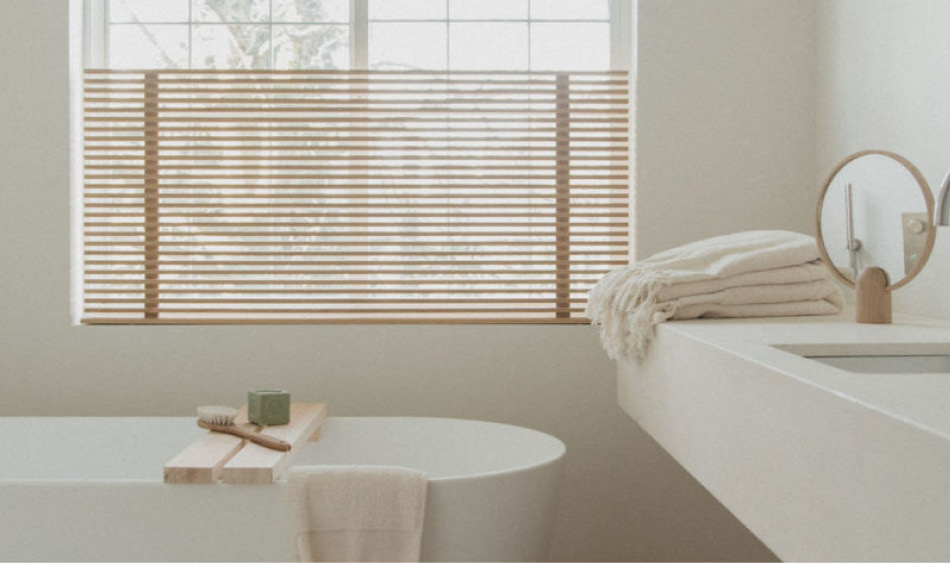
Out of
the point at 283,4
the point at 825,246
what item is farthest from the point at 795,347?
the point at 283,4

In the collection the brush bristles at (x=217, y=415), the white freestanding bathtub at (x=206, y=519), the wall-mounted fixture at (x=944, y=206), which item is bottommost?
the white freestanding bathtub at (x=206, y=519)

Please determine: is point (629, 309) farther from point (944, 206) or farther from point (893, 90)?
point (893, 90)

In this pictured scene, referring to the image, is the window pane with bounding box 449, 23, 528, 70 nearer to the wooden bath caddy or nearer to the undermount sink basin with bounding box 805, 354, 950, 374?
the wooden bath caddy

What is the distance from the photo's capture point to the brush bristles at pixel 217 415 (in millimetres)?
2436

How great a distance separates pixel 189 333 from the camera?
9.77 feet

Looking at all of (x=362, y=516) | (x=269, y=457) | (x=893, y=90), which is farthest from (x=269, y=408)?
(x=893, y=90)

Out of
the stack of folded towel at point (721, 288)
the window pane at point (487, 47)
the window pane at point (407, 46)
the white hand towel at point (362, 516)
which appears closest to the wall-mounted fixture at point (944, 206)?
the stack of folded towel at point (721, 288)

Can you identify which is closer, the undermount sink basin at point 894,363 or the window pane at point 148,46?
the undermount sink basin at point 894,363

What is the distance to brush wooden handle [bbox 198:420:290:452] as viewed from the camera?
2182 millimetres

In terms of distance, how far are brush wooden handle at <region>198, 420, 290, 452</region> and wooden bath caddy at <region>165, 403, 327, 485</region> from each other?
16 mm

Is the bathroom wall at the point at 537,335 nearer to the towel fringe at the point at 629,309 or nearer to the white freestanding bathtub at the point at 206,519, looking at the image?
the towel fringe at the point at 629,309

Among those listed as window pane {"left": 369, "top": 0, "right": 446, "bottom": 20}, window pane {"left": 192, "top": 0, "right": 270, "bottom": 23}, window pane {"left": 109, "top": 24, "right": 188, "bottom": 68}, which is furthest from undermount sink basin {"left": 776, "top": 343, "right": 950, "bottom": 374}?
window pane {"left": 109, "top": 24, "right": 188, "bottom": 68}

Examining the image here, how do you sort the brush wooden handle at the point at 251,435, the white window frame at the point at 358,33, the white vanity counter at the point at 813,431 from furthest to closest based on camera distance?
the white window frame at the point at 358,33, the brush wooden handle at the point at 251,435, the white vanity counter at the point at 813,431

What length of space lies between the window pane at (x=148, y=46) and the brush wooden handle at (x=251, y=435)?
144 centimetres
